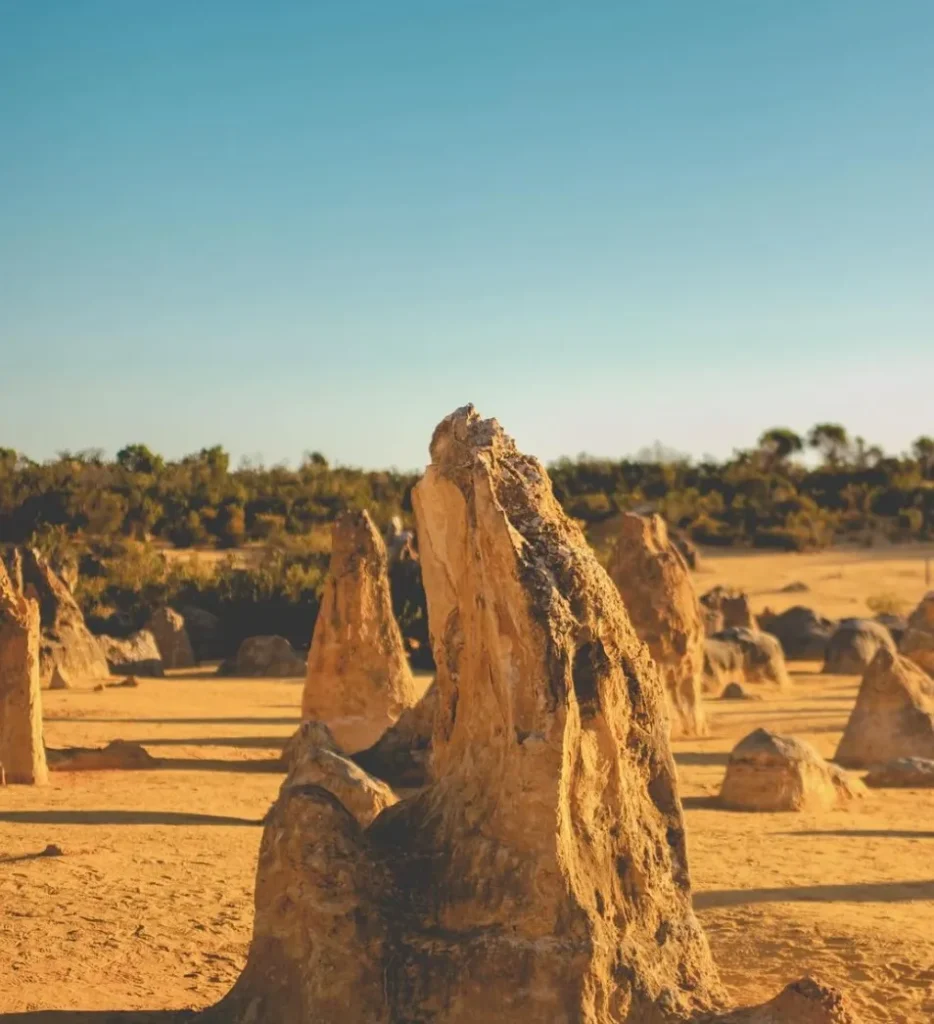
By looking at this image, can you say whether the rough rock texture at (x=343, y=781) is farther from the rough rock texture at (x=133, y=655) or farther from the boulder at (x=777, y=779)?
the rough rock texture at (x=133, y=655)

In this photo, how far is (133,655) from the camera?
21.1 meters

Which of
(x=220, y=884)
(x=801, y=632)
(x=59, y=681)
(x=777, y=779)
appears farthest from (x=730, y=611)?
(x=220, y=884)

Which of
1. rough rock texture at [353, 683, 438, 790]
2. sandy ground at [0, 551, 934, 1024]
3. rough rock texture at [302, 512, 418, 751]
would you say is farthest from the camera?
rough rock texture at [302, 512, 418, 751]

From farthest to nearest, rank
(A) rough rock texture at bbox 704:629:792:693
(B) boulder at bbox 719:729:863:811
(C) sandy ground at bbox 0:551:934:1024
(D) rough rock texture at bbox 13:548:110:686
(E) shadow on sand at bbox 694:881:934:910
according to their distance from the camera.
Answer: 1. (A) rough rock texture at bbox 704:629:792:693
2. (D) rough rock texture at bbox 13:548:110:686
3. (B) boulder at bbox 719:729:863:811
4. (E) shadow on sand at bbox 694:881:934:910
5. (C) sandy ground at bbox 0:551:934:1024

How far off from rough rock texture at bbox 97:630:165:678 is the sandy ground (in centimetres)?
539

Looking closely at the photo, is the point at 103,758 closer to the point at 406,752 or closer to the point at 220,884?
the point at 406,752

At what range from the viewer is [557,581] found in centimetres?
560

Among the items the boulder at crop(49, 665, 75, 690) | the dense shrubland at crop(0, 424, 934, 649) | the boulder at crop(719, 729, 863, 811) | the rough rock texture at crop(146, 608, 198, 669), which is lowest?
the boulder at crop(719, 729, 863, 811)

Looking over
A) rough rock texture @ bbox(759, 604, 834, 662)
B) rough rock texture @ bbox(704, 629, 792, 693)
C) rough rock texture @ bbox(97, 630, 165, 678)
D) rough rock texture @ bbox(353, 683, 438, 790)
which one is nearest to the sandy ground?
rough rock texture @ bbox(353, 683, 438, 790)

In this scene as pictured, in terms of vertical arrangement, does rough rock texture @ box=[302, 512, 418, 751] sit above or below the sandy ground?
above

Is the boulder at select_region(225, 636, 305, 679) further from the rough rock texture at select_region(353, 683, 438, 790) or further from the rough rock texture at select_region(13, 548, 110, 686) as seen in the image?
the rough rock texture at select_region(353, 683, 438, 790)

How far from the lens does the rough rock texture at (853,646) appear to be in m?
22.0

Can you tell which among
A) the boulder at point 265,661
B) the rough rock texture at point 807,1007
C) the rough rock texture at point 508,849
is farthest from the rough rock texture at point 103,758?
the boulder at point 265,661

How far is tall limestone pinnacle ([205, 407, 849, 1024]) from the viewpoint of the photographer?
5.36m
